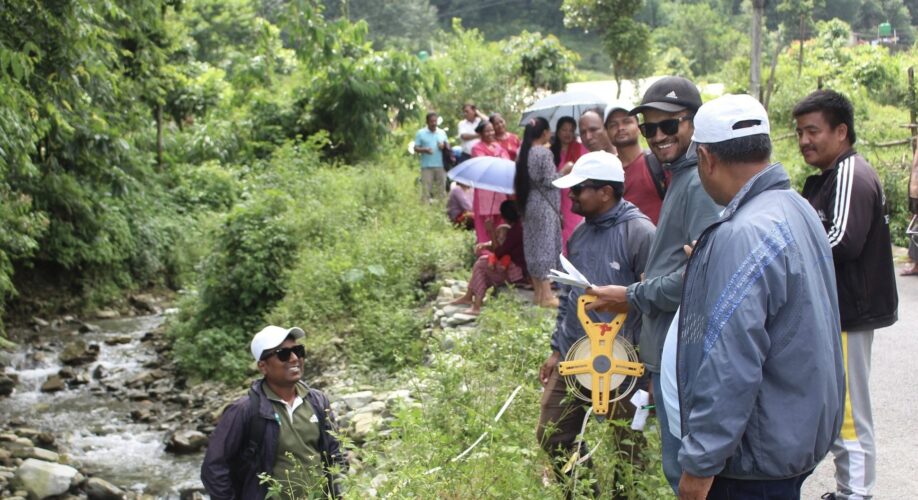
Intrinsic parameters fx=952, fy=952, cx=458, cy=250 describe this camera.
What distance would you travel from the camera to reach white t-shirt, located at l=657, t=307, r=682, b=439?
114 inches

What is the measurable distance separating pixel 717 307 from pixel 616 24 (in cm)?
2534

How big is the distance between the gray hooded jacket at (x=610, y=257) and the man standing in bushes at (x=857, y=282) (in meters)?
0.83

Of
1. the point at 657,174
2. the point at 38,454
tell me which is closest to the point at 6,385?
the point at 38,454

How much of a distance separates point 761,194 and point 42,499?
296 inches

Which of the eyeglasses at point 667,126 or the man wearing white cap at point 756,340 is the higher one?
the eyeglasses at point 667,126

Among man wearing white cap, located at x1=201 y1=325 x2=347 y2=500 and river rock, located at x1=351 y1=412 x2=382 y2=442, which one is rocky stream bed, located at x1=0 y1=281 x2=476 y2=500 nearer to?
river rock, located at x1=351 y1=412 x2=382 y2=442

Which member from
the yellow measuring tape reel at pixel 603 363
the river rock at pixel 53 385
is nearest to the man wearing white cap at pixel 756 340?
the yellow measuring tape reel at pixel 603 363

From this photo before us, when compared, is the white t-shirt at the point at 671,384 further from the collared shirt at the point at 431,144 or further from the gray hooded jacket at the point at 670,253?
the collared shirt at the point at 431,144

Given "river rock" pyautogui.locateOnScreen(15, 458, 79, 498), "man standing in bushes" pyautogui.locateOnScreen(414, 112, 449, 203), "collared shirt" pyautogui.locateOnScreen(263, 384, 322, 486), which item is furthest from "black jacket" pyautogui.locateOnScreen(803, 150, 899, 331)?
"man standing in bushes" pyautogui.locateOnScreen(414, 112, 449, 203)

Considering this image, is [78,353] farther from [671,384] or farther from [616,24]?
[616,24]

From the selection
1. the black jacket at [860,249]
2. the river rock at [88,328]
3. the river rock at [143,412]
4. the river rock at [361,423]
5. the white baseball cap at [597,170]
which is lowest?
the river rock at [88,328]

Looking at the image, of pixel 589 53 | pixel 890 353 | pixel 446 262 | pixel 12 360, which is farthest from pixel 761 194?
pixel 589 53

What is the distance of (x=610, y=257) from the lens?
4430 mm

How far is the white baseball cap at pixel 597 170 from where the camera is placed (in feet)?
14.5
